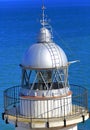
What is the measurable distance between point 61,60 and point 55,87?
59 cm

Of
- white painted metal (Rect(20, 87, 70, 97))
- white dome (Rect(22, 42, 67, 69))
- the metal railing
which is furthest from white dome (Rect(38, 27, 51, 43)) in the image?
the metal railing

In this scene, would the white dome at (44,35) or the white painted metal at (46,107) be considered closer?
the white painted metal at (46,107)

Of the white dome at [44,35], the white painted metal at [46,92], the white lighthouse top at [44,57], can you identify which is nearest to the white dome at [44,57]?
the white lighthouse top at [44,57]

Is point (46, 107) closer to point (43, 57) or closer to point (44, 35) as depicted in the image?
point (43, 57)

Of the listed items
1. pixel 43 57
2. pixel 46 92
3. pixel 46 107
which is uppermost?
pixel 43 57

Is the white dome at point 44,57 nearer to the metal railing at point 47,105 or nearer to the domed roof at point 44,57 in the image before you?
the domed roof at point 44,57

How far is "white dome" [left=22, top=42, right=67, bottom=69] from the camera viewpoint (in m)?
10.5

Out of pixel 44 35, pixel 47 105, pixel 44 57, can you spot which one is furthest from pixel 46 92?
pixel 44 35

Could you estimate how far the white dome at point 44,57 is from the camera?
415 inches

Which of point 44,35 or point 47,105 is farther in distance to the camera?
point 44,35

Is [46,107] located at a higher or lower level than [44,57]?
lower

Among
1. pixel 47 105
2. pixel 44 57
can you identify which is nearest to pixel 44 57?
pixel 44 57

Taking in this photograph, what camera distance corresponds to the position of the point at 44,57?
10.5 meters

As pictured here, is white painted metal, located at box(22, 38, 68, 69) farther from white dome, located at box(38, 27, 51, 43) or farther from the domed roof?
white dome, located at box(38, 27, 51, 43)
